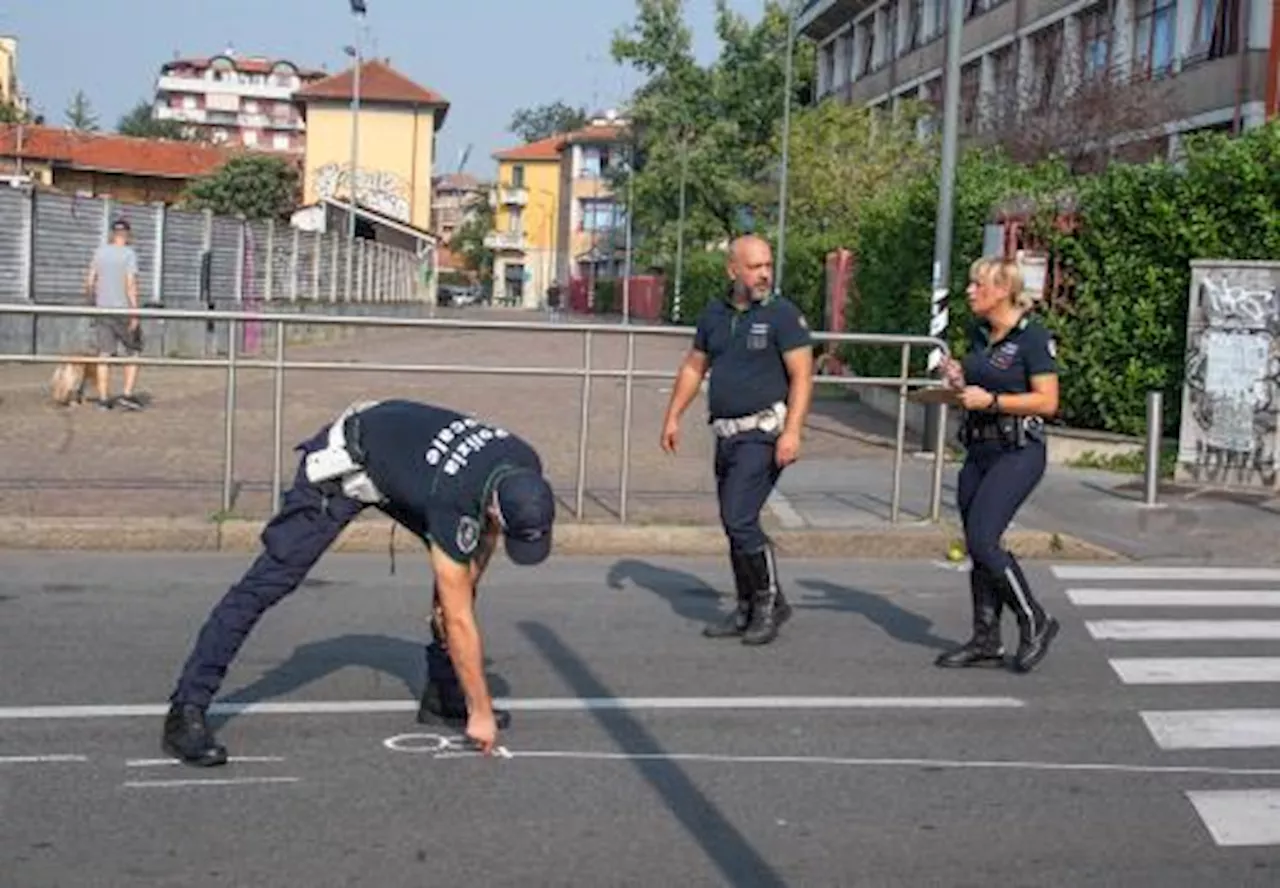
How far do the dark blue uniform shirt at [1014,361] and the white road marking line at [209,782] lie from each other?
342 centimetres

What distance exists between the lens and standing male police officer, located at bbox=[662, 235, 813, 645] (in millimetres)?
7613

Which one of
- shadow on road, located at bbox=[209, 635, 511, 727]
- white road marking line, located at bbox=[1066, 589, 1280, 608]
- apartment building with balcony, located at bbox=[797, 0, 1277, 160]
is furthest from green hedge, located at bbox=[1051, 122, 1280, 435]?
apartment building with balcony, located at bbox=[797, 0, 1277, 160]

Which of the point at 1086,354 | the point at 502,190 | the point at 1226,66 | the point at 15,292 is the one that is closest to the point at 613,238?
the point at 502,190

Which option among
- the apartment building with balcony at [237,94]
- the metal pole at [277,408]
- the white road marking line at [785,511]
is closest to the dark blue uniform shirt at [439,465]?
the metal pole at [277,408]

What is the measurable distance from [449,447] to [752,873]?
1659mm

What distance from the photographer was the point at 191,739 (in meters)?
5.61

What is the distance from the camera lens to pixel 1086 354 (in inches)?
609

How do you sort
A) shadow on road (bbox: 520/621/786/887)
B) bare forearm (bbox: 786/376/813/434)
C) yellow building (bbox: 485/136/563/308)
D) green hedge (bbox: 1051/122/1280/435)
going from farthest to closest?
yellow building (bbox: 485/136/563/308), green hedge (bbox: 1051/122/1280/435), bare forearm (bbox: 786/376/813/434), shadow on road (bbox: 520/621/786/887)

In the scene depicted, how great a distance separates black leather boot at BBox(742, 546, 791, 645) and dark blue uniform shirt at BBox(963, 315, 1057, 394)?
4.44ft

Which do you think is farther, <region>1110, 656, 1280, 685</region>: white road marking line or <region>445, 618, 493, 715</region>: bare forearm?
<region>1110, 656, 1280, 685</region>: white road marking line

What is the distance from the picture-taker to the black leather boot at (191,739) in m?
5.59

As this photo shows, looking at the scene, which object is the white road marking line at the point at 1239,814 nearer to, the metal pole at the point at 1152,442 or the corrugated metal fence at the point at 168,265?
the metal pole at the point at 1152,442

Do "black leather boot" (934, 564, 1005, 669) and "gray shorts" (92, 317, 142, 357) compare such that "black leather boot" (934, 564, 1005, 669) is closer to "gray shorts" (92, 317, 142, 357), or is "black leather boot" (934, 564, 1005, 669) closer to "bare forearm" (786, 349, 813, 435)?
"bare forearm" (786, 349, 813, 435)

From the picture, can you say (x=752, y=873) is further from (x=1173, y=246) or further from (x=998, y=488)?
(x=1173, y=246)
